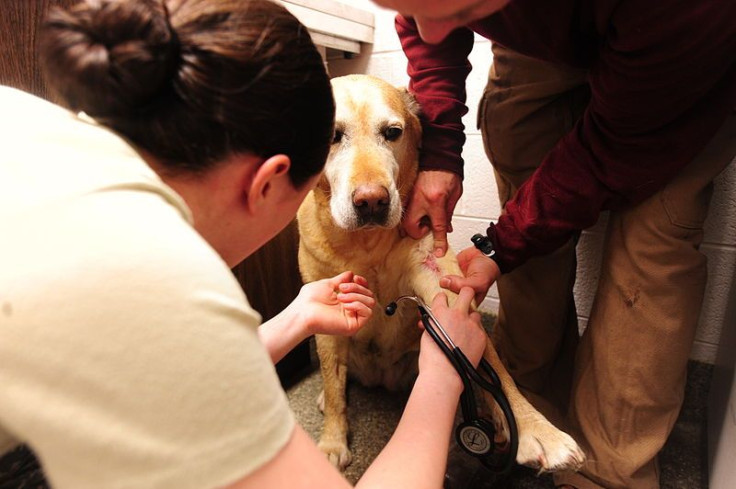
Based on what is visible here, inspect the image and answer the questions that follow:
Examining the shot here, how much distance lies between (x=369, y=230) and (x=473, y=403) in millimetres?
538

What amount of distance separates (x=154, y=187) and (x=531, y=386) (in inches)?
50.6

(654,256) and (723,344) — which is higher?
(654,256)

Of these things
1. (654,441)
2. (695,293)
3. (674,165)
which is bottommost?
(654,441)

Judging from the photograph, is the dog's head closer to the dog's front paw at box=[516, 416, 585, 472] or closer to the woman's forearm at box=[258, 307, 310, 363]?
the woman's forearm at box=[258, 307, 310, 363]

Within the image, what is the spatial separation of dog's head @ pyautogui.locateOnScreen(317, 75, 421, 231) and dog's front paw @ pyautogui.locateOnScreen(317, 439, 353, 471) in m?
0.62

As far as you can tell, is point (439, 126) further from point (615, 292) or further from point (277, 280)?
point (277, 280)

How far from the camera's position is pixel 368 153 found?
119cm

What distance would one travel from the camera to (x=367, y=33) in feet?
6.03

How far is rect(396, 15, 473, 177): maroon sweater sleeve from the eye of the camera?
1.20m

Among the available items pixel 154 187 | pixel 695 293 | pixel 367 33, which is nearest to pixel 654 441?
pixel 695 293

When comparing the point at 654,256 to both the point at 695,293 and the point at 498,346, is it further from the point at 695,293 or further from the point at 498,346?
the point at 498,346

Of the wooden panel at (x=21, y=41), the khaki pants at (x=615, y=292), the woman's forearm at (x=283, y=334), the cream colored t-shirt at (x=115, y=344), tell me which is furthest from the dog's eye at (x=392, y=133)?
the cream colored t-shirt at (x=115, y=344)

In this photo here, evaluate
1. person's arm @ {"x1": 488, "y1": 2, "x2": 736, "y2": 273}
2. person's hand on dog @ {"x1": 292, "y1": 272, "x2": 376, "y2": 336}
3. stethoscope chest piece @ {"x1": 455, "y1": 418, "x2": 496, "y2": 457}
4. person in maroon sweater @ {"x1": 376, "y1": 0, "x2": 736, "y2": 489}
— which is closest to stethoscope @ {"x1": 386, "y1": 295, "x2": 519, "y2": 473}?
stethoscope chest piece @ {"x1": 455, "y1": 418, "x2": 496, "y2": 457}

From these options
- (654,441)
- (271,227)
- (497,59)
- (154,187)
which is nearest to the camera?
(154,187)
